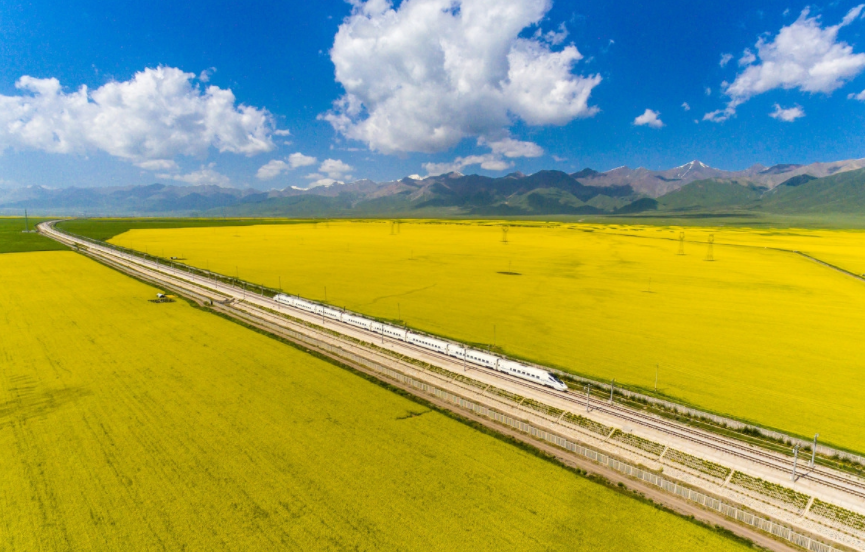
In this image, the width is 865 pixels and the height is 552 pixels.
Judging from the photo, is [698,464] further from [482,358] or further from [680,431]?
[482,358]

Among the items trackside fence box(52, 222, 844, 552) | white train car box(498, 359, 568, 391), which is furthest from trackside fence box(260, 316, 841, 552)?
white train car box(498, 359, 568, 391)

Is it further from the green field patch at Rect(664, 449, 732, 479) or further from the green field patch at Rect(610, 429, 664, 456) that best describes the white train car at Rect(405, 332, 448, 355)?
the green field patch at Rect(664, 449, 732, 479)

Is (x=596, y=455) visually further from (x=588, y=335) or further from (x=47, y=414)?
(x=47, y=414)

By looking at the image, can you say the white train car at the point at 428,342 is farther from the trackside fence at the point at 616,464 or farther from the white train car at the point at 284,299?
the white train car at the point at 284,299

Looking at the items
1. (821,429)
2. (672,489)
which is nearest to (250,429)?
(672,489)

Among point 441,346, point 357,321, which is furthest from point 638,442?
point 357,321

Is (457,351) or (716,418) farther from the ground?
(457,351)
